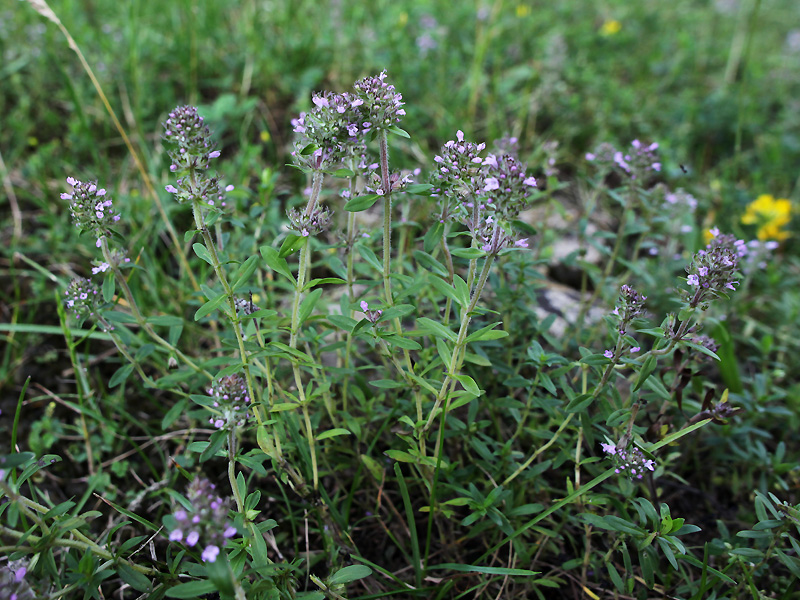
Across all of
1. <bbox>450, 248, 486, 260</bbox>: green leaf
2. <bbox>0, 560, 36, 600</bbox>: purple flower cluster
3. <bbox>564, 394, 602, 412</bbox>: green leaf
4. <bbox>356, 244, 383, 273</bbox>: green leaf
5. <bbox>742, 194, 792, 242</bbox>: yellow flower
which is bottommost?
<bbox>742, 194, 792, 242</bbox>: yellow flower

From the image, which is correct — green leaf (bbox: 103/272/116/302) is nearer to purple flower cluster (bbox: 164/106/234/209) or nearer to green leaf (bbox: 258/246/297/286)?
purple flower cluster (bbox: 164/106/234/209)

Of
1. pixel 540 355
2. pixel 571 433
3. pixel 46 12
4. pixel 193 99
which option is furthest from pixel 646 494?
pixel 193 99

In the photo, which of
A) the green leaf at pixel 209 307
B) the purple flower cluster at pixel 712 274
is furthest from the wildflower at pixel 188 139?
the purple flower cluster at pixel 712 274

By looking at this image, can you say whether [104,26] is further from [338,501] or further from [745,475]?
[745,475]

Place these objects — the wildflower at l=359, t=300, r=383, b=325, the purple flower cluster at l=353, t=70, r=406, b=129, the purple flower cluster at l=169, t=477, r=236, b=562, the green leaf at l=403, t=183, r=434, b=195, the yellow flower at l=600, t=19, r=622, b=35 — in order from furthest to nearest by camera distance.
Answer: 1. the yellow flower at l=600, t=19, r=622, b=35
2. the wildflower at l=359, t=300, r=383, b=325
3. the green leaf at l=403, t=183, r=434, b=195
4. the purple flower cluster at l=353, t=70, r=406, b=129
5. the purple flower cluster at l=169, t=477, r=236, b=562

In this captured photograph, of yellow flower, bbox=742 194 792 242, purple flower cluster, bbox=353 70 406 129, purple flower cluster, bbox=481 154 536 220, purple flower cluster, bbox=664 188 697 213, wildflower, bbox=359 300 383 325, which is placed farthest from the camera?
yellow flower, bbox=742 194 792 242

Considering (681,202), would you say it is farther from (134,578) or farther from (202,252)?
(134,578)

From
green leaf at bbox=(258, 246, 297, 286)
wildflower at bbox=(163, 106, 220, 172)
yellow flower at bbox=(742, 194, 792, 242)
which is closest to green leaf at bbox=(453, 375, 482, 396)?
green leaf at bbox=(258, 246, 297, 286)
